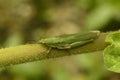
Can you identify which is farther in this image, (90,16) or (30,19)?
(30,19)

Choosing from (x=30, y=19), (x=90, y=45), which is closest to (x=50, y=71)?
(x=30, y=19)

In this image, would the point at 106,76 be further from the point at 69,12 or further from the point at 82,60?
the point at 69,12

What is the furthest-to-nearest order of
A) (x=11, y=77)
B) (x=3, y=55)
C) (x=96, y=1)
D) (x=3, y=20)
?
(x=3, y=20), (x=96, y=1), (x=11, y=77), (x=3, y=55)

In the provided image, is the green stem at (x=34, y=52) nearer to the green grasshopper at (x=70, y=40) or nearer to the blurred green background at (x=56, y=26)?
the green grasshopper at (x=70, y=40)

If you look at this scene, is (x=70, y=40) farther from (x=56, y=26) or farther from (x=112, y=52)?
(x=56, y=26)

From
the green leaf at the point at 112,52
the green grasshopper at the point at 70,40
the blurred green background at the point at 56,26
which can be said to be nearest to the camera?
the green leaf at the point at 112,52

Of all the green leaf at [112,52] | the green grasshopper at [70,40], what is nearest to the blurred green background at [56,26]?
the green grasshopper at [70,40]
